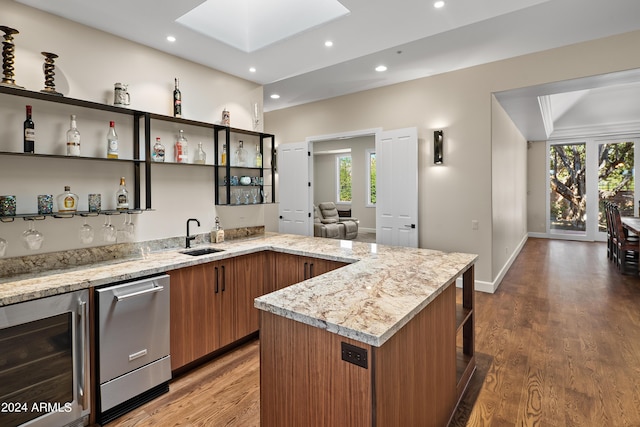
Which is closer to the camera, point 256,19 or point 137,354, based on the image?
point 137,354

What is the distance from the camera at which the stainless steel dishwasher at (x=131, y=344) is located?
2.07m

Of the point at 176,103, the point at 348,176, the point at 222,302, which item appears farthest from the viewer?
the point at 348,176

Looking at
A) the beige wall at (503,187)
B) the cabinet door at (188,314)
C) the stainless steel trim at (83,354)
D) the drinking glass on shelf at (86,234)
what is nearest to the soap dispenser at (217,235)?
the cabinet door at (188,314)

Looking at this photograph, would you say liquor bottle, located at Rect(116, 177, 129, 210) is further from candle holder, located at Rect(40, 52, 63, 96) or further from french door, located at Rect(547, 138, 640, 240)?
french door, located at Rect(547, 138, 640, 240)

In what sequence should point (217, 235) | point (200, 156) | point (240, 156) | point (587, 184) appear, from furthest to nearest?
point (587, 184)
point (240, 156)
point (217, 235)
point (200, 156)

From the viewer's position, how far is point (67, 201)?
2.44m

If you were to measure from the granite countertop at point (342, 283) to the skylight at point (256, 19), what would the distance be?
1906 mm

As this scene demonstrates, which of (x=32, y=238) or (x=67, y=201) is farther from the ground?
(x=67, y=201)

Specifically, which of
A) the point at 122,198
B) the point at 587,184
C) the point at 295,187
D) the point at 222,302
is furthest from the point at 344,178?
the point at 122,198

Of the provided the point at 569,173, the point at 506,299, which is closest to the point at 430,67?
the point at 506,299

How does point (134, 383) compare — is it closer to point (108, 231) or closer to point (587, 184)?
point (108, 231)

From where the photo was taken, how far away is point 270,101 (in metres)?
5.91

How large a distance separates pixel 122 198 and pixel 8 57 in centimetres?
113

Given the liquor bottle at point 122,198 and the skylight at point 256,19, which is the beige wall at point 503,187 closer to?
the skylight at point 256,19
